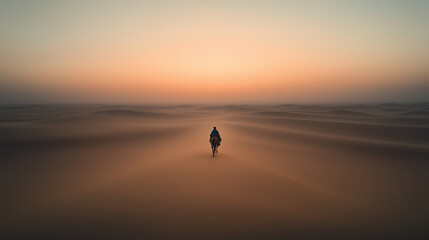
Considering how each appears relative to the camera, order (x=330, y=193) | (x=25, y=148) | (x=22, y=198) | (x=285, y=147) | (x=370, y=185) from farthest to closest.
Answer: (x=285, y=147), (x=25, y=148), (x=370, y=185), (x=330, y=193), (x=22, y=198)

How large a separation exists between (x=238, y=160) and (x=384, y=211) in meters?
5.01

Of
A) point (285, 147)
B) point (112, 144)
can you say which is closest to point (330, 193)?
point (285, 147)

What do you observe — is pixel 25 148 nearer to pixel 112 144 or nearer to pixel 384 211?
pixel 112 144

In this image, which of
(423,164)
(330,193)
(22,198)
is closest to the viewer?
(22,198)

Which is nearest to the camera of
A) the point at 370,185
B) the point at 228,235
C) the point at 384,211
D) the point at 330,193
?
the point at 228,235

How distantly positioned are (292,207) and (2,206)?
732cm

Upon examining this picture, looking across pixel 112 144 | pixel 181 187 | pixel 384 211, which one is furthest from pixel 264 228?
pixel 112 144

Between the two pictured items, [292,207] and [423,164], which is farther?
[423,164]

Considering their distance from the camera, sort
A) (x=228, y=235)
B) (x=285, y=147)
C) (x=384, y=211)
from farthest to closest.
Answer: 1. (x=285, y=147)
2. (x=384, y=211)
3. (x=228, y=235)

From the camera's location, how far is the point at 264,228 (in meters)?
3.90

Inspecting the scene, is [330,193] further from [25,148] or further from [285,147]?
[25,148]

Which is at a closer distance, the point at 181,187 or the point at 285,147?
the point at 181,187

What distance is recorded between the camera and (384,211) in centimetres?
466

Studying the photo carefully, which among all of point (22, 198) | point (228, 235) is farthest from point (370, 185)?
point (22, 198)
